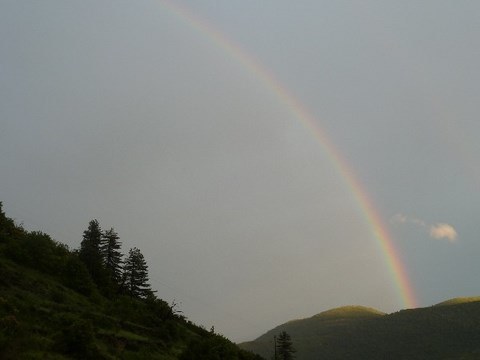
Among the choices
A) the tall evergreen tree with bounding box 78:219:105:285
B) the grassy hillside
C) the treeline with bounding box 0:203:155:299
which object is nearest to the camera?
the grassy hillside

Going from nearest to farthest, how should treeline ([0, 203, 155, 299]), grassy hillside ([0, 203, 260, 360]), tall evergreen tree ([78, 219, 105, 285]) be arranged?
grassy hillside ([0, 203, 260, 360])
treeline ([0, 203, 155, 299])
tall evergreen tree ([78, 219, 105, 285])

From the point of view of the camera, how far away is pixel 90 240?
224 feet

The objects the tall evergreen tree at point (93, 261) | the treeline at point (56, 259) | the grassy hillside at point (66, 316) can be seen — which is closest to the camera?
the grassy hillside at point (66, 316)

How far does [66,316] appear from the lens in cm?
2908

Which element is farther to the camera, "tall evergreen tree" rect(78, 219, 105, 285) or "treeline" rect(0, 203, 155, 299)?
"tall evergreen tree" rect(78, 219, 105, 285)

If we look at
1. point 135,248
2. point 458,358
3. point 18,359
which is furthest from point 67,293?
point 458,358

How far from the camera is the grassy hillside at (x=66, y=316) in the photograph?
22625 millimetres

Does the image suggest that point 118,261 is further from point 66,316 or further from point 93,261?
point 66,316

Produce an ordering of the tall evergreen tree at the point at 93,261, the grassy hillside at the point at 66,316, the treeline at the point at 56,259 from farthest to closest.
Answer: the tall evergreen tree at the point at 93,261
the treeline at the point at 56,259
the grassy hillside at the point at 66,316

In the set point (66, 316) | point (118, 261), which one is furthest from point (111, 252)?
point (66, 316)

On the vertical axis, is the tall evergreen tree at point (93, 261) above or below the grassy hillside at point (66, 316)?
above

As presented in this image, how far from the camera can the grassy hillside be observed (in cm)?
2262

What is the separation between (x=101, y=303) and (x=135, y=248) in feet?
90.6

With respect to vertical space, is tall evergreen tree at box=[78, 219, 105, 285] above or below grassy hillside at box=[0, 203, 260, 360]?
above
